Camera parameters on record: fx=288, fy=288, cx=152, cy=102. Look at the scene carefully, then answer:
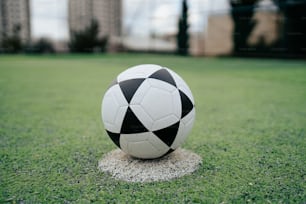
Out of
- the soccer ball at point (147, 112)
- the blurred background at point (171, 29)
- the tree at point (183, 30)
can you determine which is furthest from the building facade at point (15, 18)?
the soccer ball at point (147, 112)

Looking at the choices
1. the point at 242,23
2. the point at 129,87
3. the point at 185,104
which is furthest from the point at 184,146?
the point at 242,23

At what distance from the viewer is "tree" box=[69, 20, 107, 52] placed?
32.9 m

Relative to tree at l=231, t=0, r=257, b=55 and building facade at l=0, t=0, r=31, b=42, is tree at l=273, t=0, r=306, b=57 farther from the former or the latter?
building facade at l=0, t=0, r=31, b=42

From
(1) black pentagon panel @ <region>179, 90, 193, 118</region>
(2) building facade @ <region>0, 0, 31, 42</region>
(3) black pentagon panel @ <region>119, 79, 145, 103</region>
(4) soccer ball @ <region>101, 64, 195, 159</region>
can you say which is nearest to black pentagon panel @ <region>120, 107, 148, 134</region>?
(4) soccer ball @ <region>101, 64, 195, 159</region>

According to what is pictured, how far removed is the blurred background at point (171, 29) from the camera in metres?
21.1

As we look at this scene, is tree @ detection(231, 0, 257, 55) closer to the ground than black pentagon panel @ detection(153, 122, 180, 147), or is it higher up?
higher up

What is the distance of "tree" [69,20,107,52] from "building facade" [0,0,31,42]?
4.84m

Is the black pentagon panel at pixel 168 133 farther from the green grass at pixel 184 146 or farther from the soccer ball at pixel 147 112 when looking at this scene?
the green grass at pixel 184 146

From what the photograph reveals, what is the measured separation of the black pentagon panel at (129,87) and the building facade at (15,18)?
3159 cm

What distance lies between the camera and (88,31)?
3394 cm

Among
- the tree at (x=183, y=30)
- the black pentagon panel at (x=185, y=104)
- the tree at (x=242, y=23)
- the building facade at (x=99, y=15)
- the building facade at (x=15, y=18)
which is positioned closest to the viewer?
the black pentagon panel at (x=185, y=104)

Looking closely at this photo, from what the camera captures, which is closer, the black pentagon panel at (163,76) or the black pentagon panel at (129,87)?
the black pentagon panel at (129,87)

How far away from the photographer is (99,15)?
129ft

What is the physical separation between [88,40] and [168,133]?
33120 mm
